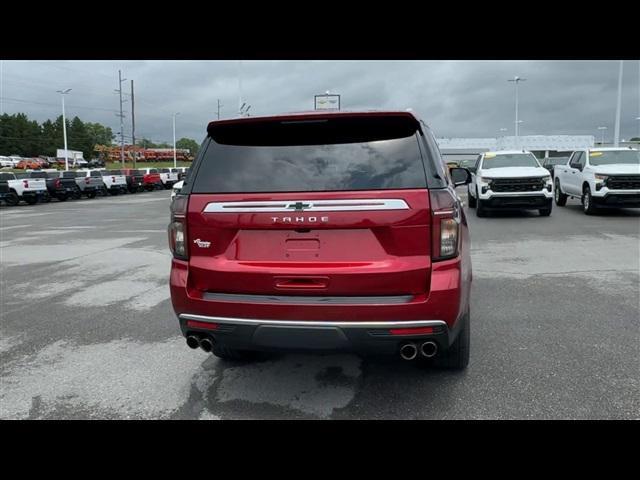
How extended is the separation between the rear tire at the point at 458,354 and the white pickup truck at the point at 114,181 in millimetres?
35325

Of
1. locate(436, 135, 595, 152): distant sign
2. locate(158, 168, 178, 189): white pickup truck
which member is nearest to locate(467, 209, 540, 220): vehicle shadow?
locate(158, 168, 178, 189): white pickup truck

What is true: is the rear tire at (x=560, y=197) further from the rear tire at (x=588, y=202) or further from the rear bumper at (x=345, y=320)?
the rear bumper at (x=345, y=320)

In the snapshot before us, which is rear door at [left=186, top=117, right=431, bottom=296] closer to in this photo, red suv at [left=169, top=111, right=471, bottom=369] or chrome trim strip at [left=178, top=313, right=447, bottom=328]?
red suv at [left=169, top=111, right=471, bottom=369]

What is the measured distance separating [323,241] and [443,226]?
0.71 metres

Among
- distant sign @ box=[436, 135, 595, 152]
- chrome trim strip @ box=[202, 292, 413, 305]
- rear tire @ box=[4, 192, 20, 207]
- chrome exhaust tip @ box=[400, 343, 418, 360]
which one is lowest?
rear tire @ box=[4, 192, 20, 207]

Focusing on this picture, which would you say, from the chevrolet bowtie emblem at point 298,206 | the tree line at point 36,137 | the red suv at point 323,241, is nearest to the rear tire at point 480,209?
the red suv at point 323,241

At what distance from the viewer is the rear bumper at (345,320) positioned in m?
3.17

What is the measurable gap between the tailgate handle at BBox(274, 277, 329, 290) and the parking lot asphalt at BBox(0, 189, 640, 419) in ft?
2.92

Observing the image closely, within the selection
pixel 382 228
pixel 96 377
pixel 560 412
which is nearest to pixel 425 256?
pixel 382 228

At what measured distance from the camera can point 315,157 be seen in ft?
11.2

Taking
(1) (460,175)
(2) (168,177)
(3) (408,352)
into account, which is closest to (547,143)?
(2) (168,177)

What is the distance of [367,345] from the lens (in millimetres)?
3209

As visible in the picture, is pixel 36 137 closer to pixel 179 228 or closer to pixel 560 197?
pixel 560 197

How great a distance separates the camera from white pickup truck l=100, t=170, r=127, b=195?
120ft
